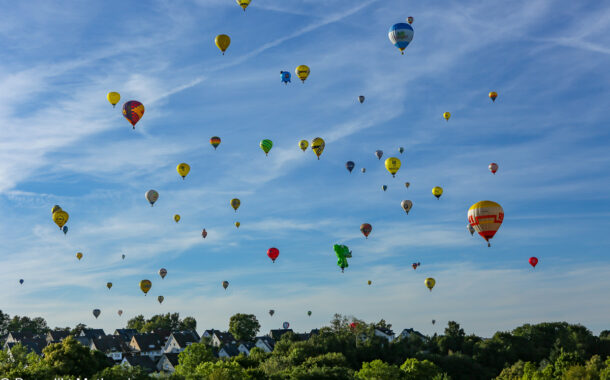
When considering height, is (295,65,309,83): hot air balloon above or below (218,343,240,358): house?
above

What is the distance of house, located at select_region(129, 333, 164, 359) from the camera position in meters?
118

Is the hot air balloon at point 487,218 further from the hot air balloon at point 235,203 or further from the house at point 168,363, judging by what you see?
the house at point 168,363

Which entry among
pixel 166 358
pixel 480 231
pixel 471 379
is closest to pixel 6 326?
pixel 166 358

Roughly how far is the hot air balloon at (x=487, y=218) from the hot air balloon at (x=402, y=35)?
65.3ft

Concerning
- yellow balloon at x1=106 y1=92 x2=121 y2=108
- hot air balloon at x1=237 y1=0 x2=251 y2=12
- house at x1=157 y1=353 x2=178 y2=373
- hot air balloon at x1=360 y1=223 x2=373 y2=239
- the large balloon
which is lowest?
house at x1=157 y1=353 x2=178 y2=373

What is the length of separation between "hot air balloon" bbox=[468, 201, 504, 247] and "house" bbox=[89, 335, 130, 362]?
268 ft

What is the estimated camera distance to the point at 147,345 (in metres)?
119

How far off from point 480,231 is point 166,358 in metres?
52.6

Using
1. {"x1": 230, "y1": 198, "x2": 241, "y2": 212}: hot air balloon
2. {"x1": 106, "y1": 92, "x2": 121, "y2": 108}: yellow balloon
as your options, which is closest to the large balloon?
{"x1": 106, "y1": 92, "x2": 121, "y2": 108}: yellow balloon

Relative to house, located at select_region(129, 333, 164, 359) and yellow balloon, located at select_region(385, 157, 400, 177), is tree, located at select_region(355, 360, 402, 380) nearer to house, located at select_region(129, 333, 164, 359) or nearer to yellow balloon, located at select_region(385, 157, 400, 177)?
yellow balloon, located at select_region(385, 157, 400, 177)

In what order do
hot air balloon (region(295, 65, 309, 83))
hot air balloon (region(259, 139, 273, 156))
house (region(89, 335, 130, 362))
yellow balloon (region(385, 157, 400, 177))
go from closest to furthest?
yellow balloon (region(385, 157, 400, 177)) → hot air balloon (region(259, 139, 273, 156)) → hot air balloon (region(295, 65, 309, 83)) → house (region(89, 335, 130, 362))

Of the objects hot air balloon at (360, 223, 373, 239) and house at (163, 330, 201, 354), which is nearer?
hot air balloon at (360, 223, 373, 239)

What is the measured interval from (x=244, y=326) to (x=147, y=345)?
1911cm

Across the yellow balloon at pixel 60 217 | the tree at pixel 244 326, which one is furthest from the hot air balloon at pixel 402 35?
the tree at pixel 244 326
